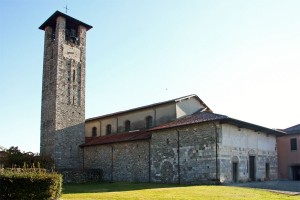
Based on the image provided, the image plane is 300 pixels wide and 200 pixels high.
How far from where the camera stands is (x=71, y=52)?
3584 cm

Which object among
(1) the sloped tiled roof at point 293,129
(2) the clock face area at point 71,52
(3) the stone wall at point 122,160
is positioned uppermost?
(2) the clock face area at point 71,52

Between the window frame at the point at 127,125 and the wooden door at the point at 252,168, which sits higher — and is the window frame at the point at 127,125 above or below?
above

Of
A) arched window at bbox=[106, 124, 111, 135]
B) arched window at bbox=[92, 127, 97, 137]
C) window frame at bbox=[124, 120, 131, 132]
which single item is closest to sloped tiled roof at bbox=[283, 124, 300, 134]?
window frame at bbox=[124, 120, 131, 132]

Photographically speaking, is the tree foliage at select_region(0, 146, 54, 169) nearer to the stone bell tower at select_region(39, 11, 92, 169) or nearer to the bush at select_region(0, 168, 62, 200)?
the stone bell tower at select_region(39, 11, 92, 169)

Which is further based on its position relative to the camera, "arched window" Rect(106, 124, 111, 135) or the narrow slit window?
"arched window" Rect(106, 124, 111, 135)

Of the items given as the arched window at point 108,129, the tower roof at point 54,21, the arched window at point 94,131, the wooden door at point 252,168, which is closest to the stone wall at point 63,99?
the tower roof at point 54,21

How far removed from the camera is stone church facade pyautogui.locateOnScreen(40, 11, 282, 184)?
24703 mm

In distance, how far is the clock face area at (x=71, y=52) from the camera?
1388 inches

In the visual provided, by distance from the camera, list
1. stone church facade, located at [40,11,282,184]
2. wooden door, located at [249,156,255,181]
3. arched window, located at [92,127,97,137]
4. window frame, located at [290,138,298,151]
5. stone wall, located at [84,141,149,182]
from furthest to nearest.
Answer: arched window, located at [92,127,97,137]
window frame, located at [290,138,298,151]
stone wall, located at [84,141,149,182]
wooden door, located at [249,156,255,181]
stone church facade, located at [40,11,282,184]

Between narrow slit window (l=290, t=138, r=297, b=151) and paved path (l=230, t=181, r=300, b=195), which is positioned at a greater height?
narrow slit window (l=290, t=138, r=297, b=151)

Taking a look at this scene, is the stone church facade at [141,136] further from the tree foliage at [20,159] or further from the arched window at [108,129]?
the tree foliage at [20,159]

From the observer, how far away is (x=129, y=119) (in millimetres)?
35406

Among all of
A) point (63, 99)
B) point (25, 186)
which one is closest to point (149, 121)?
point (63, 99)

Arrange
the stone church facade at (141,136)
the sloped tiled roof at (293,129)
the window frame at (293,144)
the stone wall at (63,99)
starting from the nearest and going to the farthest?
the stone church facade at (141,136) → the stone wall at (63,99) → the window frame at (293,144) → the sloped tiled roof at (293,129)
